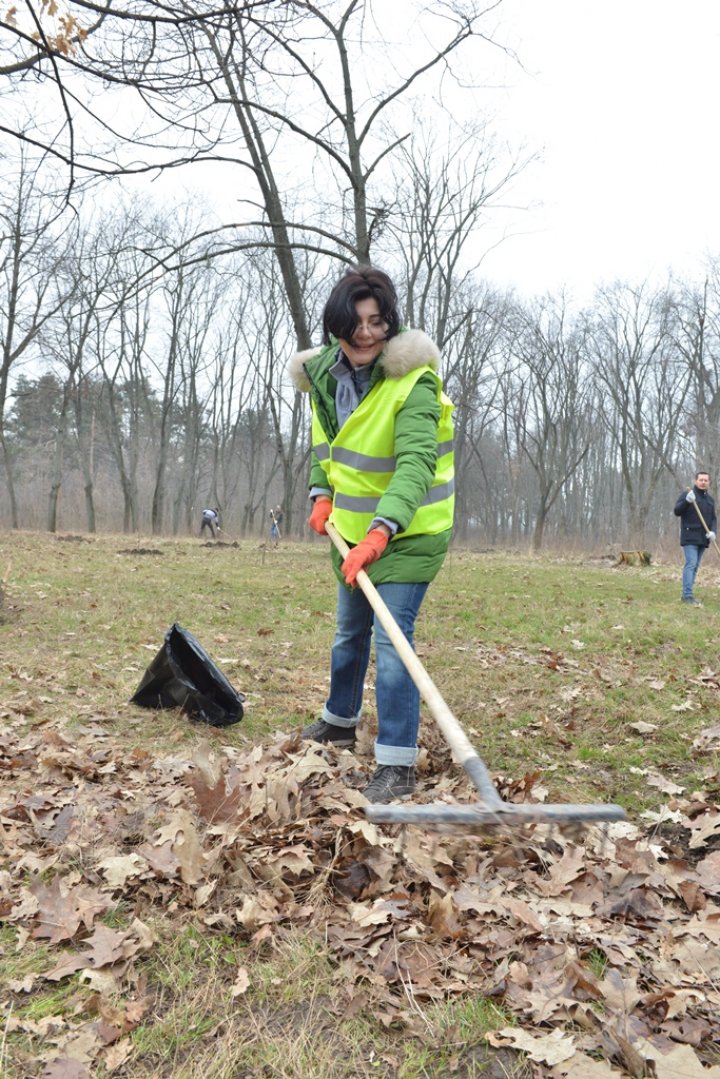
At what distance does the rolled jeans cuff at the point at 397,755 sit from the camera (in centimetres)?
317

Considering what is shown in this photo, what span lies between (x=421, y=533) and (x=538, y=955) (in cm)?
168

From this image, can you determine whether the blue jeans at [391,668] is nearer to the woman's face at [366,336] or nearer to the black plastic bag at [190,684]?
the woman's face at [366,336]

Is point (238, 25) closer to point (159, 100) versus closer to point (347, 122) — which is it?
point (159, 100)

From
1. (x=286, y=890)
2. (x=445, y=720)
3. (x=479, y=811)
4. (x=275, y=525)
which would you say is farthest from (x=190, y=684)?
(x=275, y=525)

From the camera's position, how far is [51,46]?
4.23 m

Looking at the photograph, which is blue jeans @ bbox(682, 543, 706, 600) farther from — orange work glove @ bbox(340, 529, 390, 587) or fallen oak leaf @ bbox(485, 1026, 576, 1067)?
fallen oak leaf @ bbox(485, 1026, 576, 1067)

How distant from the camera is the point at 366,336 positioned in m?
3.29

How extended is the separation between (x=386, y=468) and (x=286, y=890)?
5.77ft

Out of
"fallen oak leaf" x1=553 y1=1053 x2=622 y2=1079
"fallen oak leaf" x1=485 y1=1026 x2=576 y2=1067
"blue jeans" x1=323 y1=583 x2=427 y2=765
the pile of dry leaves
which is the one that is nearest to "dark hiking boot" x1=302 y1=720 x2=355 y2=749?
"blue jeans" x1=323 y1=583 x2=427 y2=765

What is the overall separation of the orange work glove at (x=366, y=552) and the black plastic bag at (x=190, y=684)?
6.02 feet

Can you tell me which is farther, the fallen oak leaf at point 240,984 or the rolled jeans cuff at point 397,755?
the rolled jeans cuff at point 397,755

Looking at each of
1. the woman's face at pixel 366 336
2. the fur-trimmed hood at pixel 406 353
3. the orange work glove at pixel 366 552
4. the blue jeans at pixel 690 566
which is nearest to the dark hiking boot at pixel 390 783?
the orange work glove at pixel 366 552

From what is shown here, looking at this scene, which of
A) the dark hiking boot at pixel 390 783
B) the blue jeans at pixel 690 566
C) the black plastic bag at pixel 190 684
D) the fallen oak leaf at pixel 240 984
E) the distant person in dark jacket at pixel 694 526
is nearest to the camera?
the fallen oak leaf at pixel 240 984

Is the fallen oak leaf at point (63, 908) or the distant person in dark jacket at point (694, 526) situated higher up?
the distant person in dark jacket at point (694, 526)
